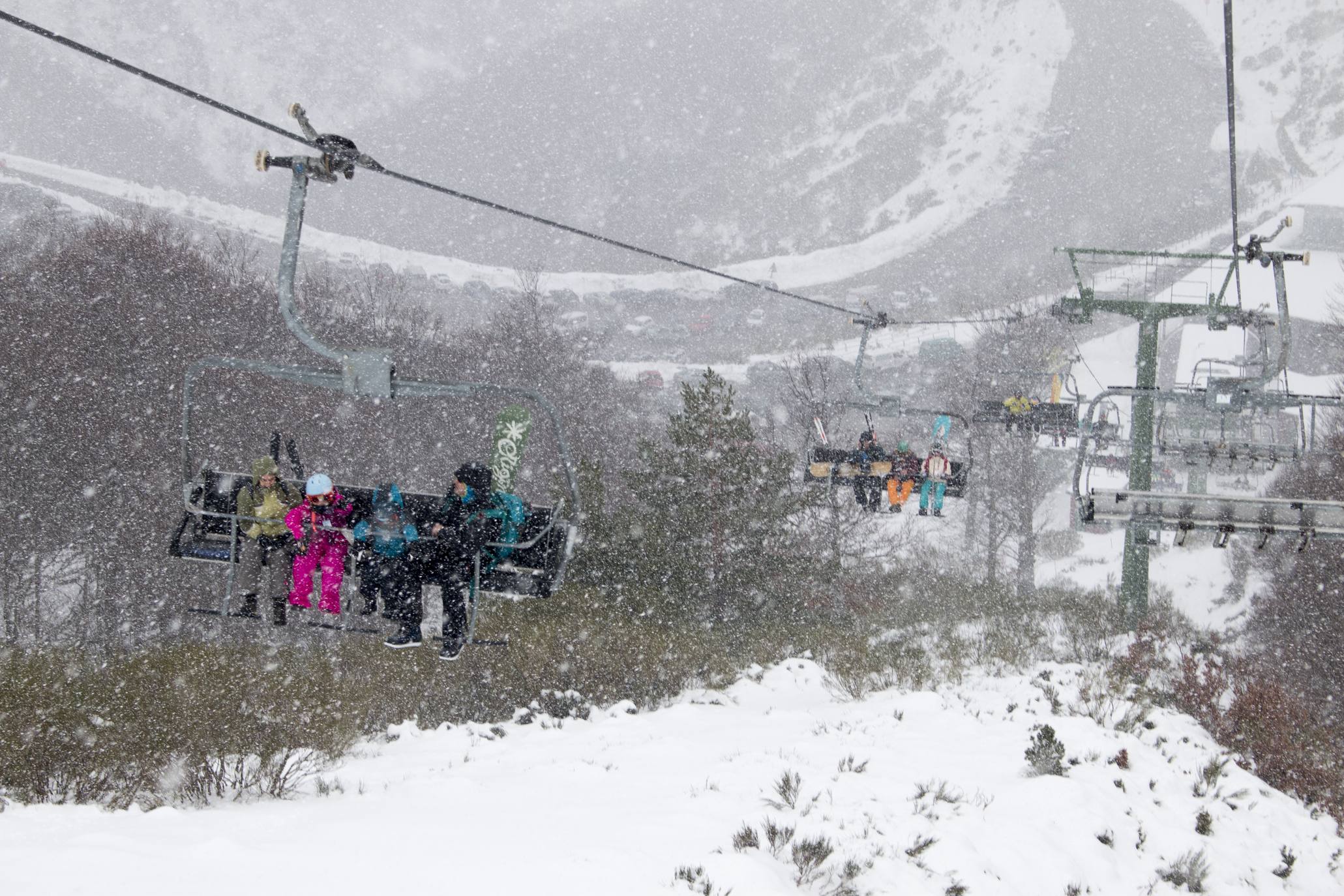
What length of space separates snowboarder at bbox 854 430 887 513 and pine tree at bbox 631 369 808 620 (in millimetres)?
5203

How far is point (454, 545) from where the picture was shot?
7766 millimetres

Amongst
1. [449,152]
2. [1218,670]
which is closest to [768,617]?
[1218,670]

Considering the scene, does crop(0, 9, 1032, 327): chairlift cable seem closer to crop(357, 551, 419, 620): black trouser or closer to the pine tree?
crop(357, 551, 419, 620): black trouser

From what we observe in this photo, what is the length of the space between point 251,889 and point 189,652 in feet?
27.9

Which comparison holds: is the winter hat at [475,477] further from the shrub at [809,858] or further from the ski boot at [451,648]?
the shrub at [809,858]

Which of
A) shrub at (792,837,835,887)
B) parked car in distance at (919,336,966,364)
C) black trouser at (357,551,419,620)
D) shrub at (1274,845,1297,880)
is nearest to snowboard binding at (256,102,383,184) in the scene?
black trouser at (357,551,419,620)

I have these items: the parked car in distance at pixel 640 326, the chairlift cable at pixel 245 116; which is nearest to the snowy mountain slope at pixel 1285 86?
the parked car in distance at pixel 640 326

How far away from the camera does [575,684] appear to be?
13414 millimetres

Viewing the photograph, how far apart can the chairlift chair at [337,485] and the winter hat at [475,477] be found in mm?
562

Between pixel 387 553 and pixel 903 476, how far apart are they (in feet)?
27.6

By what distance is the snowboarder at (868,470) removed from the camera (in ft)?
43.8

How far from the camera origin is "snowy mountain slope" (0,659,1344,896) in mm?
4680

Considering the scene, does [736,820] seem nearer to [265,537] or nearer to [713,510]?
[265,537]

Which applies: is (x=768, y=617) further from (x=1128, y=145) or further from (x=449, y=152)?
(x=449, y=152)
